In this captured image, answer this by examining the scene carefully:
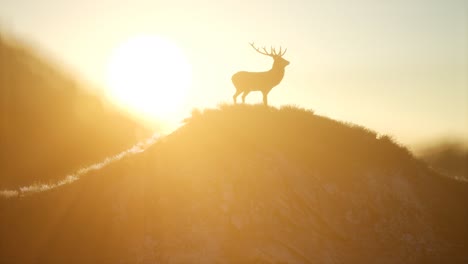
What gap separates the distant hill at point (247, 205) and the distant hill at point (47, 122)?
66577mm

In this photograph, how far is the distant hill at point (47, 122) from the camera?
10075cm

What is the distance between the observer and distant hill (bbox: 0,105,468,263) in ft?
89.9

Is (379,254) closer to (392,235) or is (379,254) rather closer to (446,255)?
(392,235)

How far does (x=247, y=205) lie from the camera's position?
1137 inches

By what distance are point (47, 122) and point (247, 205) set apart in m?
90.1

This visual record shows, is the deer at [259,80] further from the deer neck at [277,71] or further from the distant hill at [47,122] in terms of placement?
the distant hill at [47,122]

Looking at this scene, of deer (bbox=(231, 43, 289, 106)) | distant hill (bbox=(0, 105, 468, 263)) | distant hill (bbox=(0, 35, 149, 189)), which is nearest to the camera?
distant hill (bbox=(0, 105, 468, 263))

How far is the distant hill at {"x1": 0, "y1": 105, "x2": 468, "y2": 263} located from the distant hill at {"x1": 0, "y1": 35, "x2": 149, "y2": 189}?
66.6 metres

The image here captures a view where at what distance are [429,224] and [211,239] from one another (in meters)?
12.8

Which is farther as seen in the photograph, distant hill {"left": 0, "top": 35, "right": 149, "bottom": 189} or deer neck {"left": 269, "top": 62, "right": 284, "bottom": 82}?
distant hill {"left": 0, "top": 35, "right": 149, "bottom": 189}

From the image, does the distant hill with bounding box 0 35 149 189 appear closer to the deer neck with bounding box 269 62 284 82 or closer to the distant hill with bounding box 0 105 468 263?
the deer neck with bounding box 269 62 284 82

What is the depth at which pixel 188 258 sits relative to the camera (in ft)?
86.7

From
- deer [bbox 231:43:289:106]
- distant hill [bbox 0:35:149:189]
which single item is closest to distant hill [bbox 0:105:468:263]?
deer [bbox 231:43:289:106]

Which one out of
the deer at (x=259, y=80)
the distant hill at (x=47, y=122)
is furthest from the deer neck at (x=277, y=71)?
the distant hill at (x=47, y=122)
